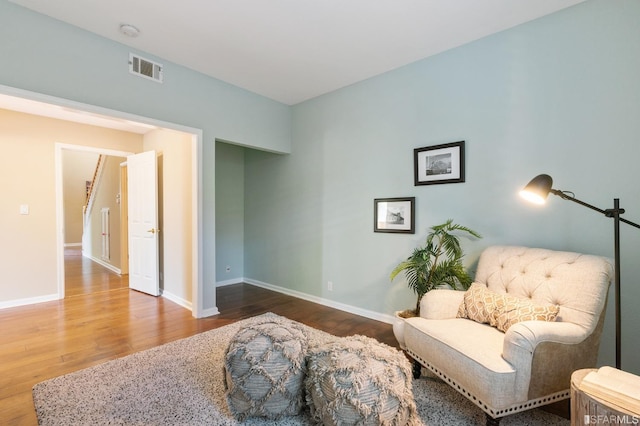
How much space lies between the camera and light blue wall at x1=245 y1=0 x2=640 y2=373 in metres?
2.11

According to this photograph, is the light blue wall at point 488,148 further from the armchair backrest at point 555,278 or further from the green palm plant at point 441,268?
the armchair backrest at point 555,278

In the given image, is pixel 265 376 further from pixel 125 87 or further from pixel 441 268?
pixel 125 87

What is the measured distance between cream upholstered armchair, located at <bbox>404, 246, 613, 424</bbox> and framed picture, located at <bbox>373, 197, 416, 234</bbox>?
0.96 m

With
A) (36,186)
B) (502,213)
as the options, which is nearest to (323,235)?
(502,213)

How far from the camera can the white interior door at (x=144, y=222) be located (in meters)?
4.16

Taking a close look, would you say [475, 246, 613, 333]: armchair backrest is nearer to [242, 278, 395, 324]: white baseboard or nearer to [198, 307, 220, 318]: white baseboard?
[242, 278, 395, 324]: white baseboard

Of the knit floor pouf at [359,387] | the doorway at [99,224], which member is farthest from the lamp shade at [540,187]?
the doorway at [99,224]

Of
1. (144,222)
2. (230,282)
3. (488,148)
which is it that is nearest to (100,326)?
(144,222)

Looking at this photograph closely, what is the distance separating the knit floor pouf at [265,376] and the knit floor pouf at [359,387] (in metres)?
0.10

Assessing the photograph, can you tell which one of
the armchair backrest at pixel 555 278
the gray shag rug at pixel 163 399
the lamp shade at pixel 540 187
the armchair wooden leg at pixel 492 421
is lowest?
the gray shag rug at pixel 163 399

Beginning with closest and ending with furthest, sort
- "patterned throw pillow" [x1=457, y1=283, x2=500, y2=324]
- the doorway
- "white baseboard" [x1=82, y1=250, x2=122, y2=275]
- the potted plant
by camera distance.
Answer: "patterned throw pillow" [x1=457, y1=283, x2=500, y2=324]
the potted plant
the doorway
"white baseboard" [x1=82, y1=250, x2=122, y2=275]

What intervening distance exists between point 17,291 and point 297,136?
13.5ft

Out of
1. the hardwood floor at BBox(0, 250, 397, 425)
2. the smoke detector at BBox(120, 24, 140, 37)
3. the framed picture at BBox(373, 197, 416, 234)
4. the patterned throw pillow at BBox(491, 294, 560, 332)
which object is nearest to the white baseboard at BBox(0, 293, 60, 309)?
the hardwood floor at BBox(0, 250, 397, 425)

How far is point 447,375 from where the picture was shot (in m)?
1.72
